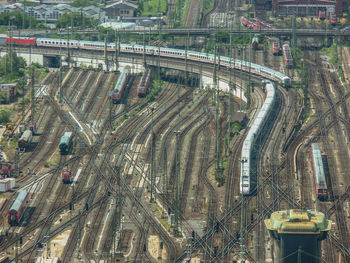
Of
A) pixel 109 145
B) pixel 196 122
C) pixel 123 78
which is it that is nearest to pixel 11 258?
pixel 109 145

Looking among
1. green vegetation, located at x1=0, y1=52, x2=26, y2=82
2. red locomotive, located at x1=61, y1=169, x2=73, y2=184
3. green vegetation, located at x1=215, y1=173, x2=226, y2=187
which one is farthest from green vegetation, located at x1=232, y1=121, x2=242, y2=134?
green vegetation, located at x1=0, y1=52, x2=26, y2=82

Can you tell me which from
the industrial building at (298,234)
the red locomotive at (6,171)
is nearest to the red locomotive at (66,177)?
the red locomotive at (6,171)

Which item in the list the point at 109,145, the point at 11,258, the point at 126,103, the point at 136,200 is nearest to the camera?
the point at 11,258

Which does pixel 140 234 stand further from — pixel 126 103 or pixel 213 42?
pixel 213 42

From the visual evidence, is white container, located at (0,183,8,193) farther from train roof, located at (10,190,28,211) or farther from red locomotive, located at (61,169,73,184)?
red locomotive, located at (61,169,73,184)

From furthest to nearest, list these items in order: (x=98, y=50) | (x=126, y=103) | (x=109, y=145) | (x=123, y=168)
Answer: (x=98, y=50), (x=126, y=103), (x=109, y=145), (x=123, y=168)

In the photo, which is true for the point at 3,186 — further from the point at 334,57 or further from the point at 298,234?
the point at 334,57

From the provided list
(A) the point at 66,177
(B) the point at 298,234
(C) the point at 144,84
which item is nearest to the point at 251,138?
(A) the point at 66,177
